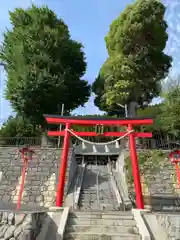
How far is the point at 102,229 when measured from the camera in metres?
5.39

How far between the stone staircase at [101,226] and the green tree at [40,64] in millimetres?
9742

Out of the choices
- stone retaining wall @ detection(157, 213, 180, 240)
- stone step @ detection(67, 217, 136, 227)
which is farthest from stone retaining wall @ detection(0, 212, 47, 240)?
stone retaining wall @ detection(157, 213, 180, 240)

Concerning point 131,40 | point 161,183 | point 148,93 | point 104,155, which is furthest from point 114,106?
point 161,183

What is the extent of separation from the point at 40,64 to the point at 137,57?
7069 millimetres

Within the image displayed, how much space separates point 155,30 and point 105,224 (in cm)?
1433

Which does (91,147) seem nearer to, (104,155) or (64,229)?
(104,155)

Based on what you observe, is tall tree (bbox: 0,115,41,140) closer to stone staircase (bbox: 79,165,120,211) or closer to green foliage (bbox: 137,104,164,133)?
stone staircase (bbox: 79,165,120,211)

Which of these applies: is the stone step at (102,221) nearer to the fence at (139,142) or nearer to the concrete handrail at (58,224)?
the concrete handrail at (58,224)

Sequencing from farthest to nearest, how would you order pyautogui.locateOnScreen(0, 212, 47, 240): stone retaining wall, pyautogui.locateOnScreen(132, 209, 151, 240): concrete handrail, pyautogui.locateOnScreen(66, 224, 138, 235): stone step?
pyautogui.locateOnScreen(66, 224, 138, 235): stone step → pyautogui.locateOnScreen(132, 209, 151, 240): concrete handrail → pyautogui.locateOnScreen(0, 212, 47, 240): stone retaining wall

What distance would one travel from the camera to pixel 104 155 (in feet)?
47.1

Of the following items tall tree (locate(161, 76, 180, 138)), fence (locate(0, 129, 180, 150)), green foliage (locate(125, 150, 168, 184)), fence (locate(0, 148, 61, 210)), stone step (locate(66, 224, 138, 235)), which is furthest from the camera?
fence (locate(0, 129, 180, 150))

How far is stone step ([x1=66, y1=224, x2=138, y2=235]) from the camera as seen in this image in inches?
208

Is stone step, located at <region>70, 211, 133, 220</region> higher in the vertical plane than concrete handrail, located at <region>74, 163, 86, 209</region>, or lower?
lower

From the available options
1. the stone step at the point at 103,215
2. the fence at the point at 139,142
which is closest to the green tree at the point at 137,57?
the fence at the point at 139,142
